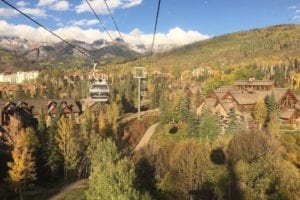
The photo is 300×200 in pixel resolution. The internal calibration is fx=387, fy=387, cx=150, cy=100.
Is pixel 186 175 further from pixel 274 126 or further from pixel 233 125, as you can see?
pixel 274 126

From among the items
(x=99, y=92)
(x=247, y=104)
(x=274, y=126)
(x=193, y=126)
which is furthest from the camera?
(x=247, y=104)

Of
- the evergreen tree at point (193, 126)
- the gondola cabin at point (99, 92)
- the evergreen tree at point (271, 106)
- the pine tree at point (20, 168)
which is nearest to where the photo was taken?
the gondola cabin at point (99, 92)

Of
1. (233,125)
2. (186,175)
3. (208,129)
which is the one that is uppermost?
(233,125)

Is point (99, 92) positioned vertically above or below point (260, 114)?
above

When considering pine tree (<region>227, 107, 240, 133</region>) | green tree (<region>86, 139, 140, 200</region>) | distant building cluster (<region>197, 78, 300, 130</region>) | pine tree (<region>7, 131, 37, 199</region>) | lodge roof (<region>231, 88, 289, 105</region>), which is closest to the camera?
green tree (<region>86, 139, 140, 200</region>)

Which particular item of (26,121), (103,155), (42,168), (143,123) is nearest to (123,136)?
(143,123)

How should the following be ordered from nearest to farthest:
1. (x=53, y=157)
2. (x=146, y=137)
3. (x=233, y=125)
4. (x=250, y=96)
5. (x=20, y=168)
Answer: (x=20, y=168), (x=53, y=157), (x=233, y=125), (x=146, y=137), (x=250, y=96)

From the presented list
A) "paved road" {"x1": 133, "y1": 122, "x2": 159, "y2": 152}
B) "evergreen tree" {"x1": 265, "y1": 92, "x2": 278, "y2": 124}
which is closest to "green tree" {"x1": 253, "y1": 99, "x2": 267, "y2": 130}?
"evergreen tree" {"x1": 265, "y1": 92, "x2": 278, "y2": 124}

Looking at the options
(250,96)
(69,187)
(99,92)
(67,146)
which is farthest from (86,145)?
(250,96)

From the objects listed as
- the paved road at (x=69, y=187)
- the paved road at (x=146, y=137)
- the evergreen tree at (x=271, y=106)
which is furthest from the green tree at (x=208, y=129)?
the paved road at (x=69, y=187)

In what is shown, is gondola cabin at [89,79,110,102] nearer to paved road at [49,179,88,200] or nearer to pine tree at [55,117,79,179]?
paved road at [49,179,88,200]

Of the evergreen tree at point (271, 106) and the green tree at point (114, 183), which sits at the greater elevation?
the evergreen tree at point (271, 106)

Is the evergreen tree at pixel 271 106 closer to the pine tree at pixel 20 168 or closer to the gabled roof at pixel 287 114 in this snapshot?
the gabled roof at pixel 287 114

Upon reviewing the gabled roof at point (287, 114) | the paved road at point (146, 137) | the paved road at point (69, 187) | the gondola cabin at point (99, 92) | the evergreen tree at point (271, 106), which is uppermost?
the gondola cabin at point (99, 92)
